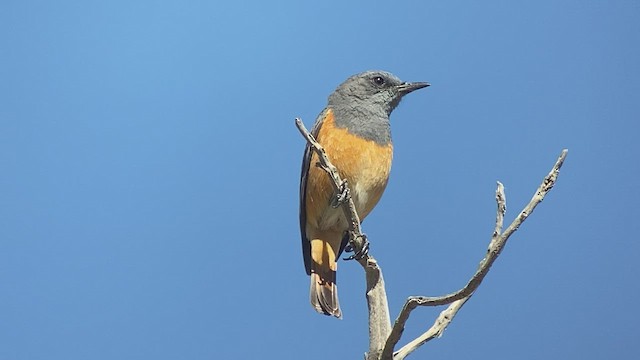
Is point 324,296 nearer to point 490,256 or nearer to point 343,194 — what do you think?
point 343,194

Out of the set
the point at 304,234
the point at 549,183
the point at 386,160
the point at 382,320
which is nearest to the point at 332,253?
the point at 304,234

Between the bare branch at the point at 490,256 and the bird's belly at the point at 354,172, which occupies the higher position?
the bird's belly at the point at 354,172

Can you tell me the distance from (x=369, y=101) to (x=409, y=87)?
22 cm

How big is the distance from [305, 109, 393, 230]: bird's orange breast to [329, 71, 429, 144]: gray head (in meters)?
0.05

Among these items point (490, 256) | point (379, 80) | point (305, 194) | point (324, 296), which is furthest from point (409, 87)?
point (490, 256)

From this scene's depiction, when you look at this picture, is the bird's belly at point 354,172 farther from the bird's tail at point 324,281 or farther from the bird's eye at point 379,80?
the bird's eye at point 379,80

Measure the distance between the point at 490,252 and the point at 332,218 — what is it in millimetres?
1267

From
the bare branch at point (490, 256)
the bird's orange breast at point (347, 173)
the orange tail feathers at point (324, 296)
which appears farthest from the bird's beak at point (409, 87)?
the bare branch at point (490, 256)

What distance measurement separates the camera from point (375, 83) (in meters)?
4.12

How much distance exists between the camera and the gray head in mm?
3818

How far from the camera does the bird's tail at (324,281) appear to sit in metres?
3.82

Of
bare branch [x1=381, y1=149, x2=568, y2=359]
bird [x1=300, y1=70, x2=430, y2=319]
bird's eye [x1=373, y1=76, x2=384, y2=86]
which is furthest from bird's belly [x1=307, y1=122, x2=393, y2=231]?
bare branch [x1=381, y1=149, x2=568, y2=359]

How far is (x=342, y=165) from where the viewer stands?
364cm

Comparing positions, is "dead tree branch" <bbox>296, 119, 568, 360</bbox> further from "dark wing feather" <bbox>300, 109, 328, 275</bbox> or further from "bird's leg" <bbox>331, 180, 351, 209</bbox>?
"dark wing feather" <bbox>300, 109, 328, 275</bbox>
